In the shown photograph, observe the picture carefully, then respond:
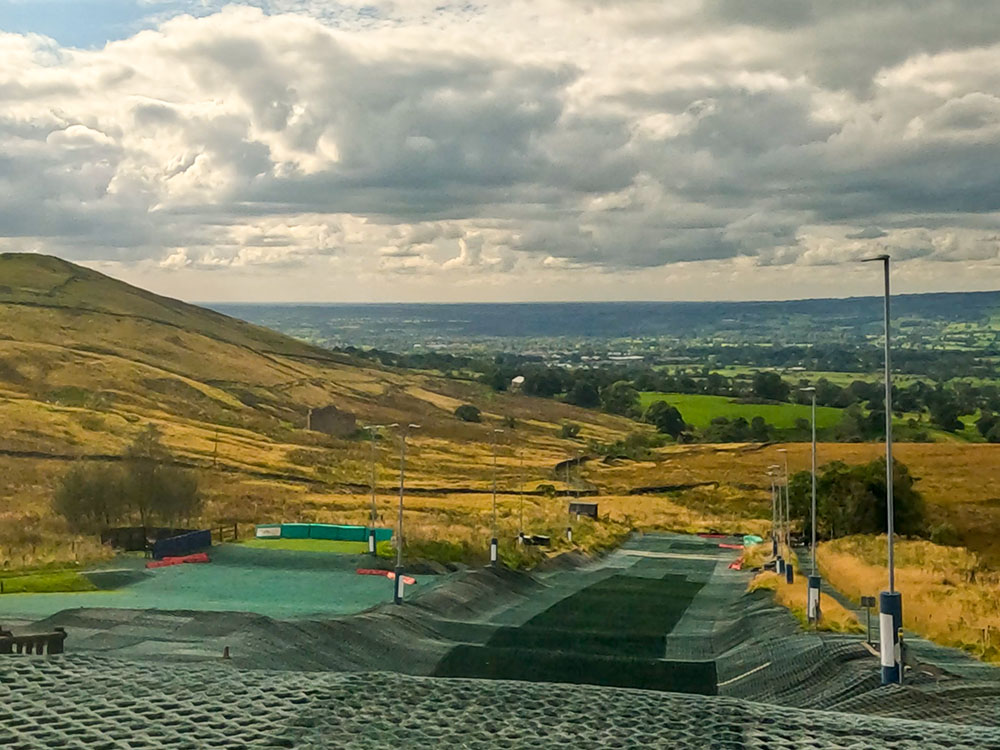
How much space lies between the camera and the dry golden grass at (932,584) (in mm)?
34562

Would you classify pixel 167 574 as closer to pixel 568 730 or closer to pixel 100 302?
pixel 568 730

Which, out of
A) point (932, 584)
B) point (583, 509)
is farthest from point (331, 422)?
point (932, 584)

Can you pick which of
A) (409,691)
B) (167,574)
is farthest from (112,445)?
(409,691)

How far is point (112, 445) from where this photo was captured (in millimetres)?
95125

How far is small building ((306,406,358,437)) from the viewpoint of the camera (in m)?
133

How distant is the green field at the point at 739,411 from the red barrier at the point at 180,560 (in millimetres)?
97829

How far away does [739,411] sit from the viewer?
164 metres

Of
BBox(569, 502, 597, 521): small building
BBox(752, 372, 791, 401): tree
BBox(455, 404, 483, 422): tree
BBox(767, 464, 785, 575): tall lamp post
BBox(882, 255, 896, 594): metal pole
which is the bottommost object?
BBox(569, 502, 597, 521): small building

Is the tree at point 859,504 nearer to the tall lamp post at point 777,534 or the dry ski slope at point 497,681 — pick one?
the tall lamp post at point 777,534

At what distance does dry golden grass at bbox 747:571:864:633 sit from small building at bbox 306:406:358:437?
262ft

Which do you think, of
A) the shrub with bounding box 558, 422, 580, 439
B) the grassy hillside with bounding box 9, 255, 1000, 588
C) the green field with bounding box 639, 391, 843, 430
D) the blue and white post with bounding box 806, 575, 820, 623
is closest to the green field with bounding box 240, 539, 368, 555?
the grassy hillside with bounding box 9, 255, 1000, 588

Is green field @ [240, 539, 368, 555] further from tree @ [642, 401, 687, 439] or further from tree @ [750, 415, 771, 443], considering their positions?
tree @ [642, 401, 687, 439]

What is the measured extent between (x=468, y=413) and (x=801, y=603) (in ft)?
381

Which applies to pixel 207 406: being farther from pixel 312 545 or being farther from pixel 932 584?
pixel 932 584
